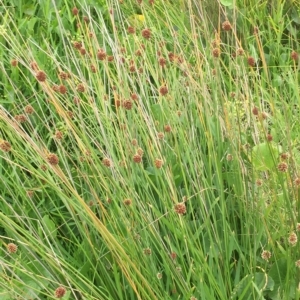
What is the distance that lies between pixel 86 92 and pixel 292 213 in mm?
688

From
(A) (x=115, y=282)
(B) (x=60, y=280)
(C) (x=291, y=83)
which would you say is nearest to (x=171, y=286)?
(A) (x=115, y=282)

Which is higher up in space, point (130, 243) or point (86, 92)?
point (86, 92)

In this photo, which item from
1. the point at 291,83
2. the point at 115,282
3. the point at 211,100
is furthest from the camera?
the point at 291,83

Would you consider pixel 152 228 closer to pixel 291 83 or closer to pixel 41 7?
pixel 291 83

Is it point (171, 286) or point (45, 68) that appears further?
point (45, 68)

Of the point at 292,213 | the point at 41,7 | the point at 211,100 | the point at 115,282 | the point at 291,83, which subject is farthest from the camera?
the point at 41,7

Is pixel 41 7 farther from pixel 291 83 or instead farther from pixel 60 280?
pixel 60 280

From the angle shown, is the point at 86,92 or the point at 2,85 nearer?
the point at 86,92

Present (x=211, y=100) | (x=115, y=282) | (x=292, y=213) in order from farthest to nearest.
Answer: (x=211, y=100)
(x=115, y=282)
(x=292, y=213)

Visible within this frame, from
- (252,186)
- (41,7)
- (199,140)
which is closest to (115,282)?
(252,186)

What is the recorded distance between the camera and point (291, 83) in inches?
103

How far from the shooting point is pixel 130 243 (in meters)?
1.75

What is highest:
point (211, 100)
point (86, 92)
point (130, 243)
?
point (86, 92)

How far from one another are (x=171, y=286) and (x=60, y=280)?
30 cm
